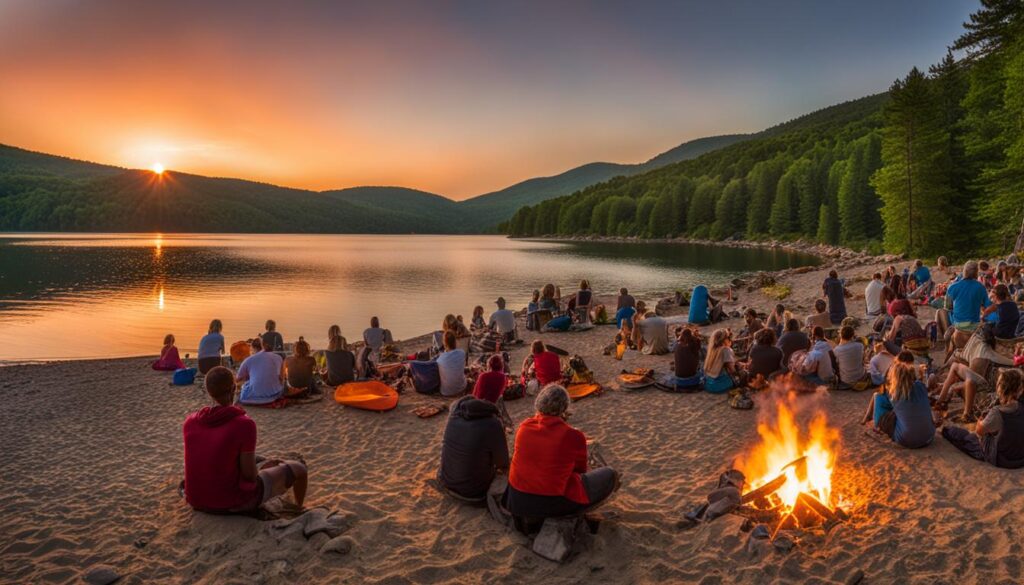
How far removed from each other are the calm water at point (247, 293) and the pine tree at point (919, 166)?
13.8 meters

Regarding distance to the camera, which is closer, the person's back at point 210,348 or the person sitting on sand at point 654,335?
the person's back at point 210,348

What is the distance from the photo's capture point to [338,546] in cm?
545

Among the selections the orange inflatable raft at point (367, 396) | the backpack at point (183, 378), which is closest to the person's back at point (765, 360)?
the orange inflatable raft at point (367, 396)

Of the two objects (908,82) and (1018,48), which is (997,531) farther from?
(908,82)

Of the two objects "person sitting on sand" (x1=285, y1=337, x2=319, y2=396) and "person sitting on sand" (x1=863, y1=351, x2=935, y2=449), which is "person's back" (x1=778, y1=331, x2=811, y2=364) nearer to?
"person sitting on sand" (x1=863, y1=351, x2=935, y2=449)

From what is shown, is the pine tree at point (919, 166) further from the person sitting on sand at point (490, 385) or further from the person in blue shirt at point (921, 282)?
the person sitting on sand at point (490, 385)

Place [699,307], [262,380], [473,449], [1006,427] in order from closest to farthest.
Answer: [473,449] → [1006,427] → [262,380] → [699,307]

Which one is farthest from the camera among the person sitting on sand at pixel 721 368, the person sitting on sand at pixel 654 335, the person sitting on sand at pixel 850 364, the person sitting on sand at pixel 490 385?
the person sitting on sand at pixel 654 335

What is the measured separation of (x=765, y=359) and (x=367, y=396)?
7757 millimetres

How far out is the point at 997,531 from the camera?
5379 millimetres

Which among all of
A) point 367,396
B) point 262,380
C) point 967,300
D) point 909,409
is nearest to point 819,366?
point 909,409

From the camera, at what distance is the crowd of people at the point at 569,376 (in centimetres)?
541

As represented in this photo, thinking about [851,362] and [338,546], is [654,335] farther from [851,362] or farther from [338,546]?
[338,546]

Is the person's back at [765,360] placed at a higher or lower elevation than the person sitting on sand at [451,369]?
higher
